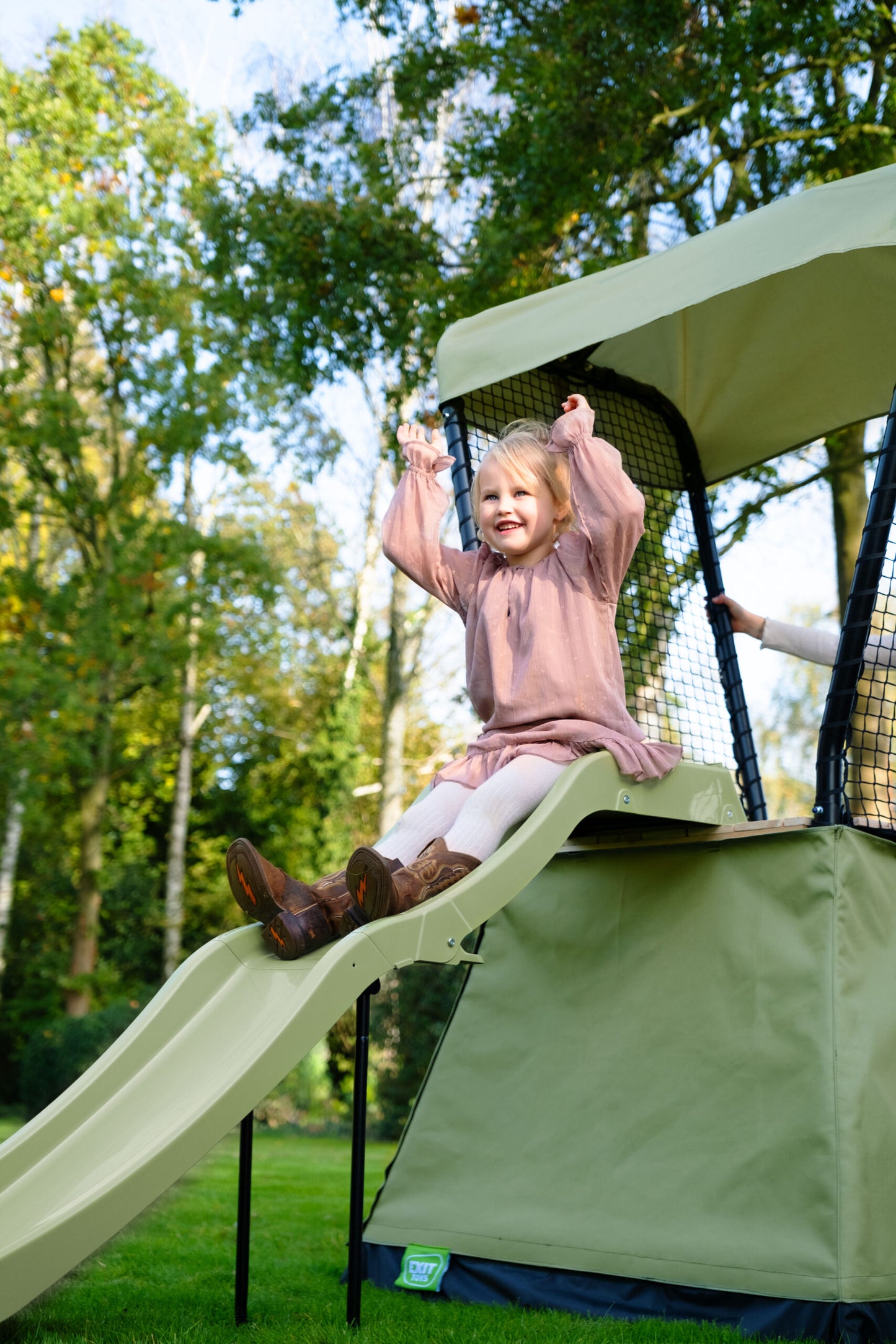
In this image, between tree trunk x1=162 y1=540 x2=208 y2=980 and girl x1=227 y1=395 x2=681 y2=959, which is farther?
tree trunk x1=162 y1=540 x2=208 y2=980

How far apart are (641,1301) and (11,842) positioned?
1234cm

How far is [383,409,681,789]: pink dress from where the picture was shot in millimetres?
2883

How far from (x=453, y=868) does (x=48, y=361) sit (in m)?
14.6

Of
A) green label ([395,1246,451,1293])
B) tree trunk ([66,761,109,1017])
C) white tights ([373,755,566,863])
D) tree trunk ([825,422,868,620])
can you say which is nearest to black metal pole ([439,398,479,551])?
white tights ([373,755,566,863])

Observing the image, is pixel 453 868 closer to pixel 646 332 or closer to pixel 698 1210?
pixel 698 1210

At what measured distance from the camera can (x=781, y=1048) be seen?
Result: 2854 mm

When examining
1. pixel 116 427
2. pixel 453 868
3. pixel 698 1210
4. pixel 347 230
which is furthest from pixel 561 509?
pixel 116 427

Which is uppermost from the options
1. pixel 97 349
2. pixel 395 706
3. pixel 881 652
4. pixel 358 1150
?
pixel 97 349

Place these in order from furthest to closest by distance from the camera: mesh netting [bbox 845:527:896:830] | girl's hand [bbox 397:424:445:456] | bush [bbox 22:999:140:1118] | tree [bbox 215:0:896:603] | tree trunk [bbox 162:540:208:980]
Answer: tree trunk [bbox 162:540:208:980] < bush [bbox 22:999:140:1118] < tree [bbox 215:0:896:603] < girl's hand [bbox 397:424:445:456] < mesh netting [bbox 845:527:896:830]

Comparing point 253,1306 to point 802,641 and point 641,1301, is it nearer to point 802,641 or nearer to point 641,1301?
point 641,1301

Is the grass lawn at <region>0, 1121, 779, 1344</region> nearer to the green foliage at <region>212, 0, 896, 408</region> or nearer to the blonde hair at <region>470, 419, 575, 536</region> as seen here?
the blonde hair at <region>470, 419, 575, 536</region>

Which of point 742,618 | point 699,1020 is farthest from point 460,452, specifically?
point 699,1020

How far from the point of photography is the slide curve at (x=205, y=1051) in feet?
6.61

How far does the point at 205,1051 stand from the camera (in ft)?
8.25
